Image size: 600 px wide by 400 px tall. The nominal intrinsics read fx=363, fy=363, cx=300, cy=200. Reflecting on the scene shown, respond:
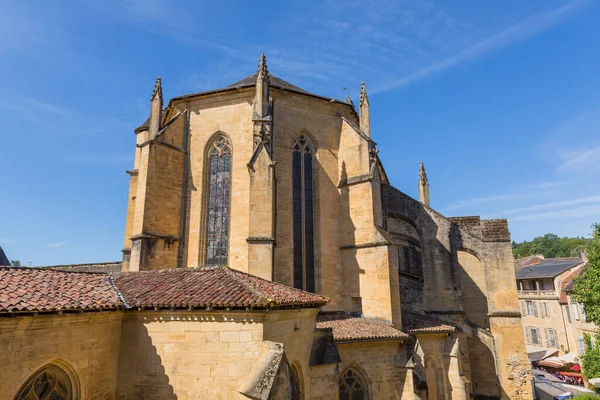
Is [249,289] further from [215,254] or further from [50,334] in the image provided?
[215,254]

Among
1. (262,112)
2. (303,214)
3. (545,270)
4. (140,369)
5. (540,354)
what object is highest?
(262,112)

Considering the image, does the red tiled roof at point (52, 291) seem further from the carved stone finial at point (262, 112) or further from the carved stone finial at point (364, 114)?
the carved stone finial at point (364, 114)

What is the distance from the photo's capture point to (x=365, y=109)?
17703 millimetres

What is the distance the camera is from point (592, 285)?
56.0 ft

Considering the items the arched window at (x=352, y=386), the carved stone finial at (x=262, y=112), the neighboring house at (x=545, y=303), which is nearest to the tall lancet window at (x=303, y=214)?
the carved stone finial at (x=262, y=112)

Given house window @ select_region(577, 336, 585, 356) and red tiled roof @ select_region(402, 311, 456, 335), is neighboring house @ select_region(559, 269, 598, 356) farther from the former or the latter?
red tiled roof @ select_region(402, 311, 456, 335)

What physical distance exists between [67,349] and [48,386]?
0.71 meters

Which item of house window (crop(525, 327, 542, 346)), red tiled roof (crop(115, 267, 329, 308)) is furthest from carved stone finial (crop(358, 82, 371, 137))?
house window (crop(525, 327, 542, 346))

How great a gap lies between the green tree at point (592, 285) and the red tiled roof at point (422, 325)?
6855mm

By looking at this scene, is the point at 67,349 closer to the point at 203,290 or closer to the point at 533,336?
the point at 203,290

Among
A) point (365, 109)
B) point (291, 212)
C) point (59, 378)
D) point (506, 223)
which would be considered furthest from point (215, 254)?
point (506, 223)

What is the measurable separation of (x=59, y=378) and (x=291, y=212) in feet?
32.3

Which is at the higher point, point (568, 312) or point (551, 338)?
point (568, 312)

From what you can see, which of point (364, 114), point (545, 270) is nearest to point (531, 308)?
point (545, 270)
